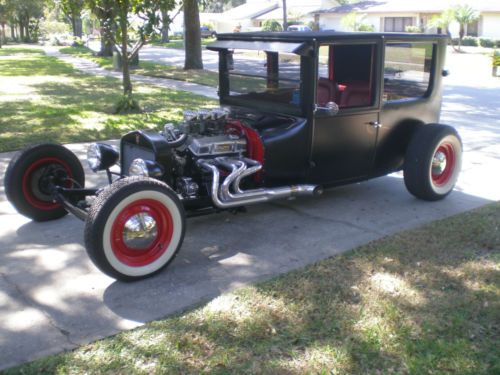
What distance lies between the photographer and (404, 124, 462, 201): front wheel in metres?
5.37

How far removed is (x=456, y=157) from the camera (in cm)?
572

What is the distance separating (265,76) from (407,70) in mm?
1375

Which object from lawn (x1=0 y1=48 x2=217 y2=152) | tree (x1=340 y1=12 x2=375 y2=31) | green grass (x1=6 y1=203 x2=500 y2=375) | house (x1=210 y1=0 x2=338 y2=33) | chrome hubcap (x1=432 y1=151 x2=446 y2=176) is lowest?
green grass (x1=6 y1=203 x2=500 y2=375)

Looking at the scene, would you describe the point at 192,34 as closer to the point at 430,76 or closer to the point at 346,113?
the point at 430,76

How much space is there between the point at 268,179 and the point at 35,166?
75.6 inches

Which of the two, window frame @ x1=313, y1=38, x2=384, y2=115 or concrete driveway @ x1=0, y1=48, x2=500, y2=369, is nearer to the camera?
concrete driveway @ x1=0, y1=48, x2=500, y2=369

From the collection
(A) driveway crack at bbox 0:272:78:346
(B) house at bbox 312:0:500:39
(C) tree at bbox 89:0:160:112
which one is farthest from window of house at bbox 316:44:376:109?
(B) house at bbox 312:0:500:39

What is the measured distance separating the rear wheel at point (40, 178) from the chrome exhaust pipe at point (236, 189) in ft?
3.83

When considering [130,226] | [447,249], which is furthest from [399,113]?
[130,226]

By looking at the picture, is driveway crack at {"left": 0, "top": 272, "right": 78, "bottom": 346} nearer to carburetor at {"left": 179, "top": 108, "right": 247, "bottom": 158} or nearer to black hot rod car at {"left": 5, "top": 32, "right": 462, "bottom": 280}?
black hot rod car at {"left": 5, "top": 32, "right": 462, "bottom": 280}

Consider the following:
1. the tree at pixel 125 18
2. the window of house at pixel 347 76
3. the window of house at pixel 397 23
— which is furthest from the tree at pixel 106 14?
the window of house at pixel 397 23

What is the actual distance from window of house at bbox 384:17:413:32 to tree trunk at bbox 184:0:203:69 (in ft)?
110

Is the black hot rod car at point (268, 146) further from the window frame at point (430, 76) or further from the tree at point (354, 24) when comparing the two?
the tree at point (354, 24)

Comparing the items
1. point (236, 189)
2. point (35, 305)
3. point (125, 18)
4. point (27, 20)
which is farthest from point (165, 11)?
point (27, 20)
